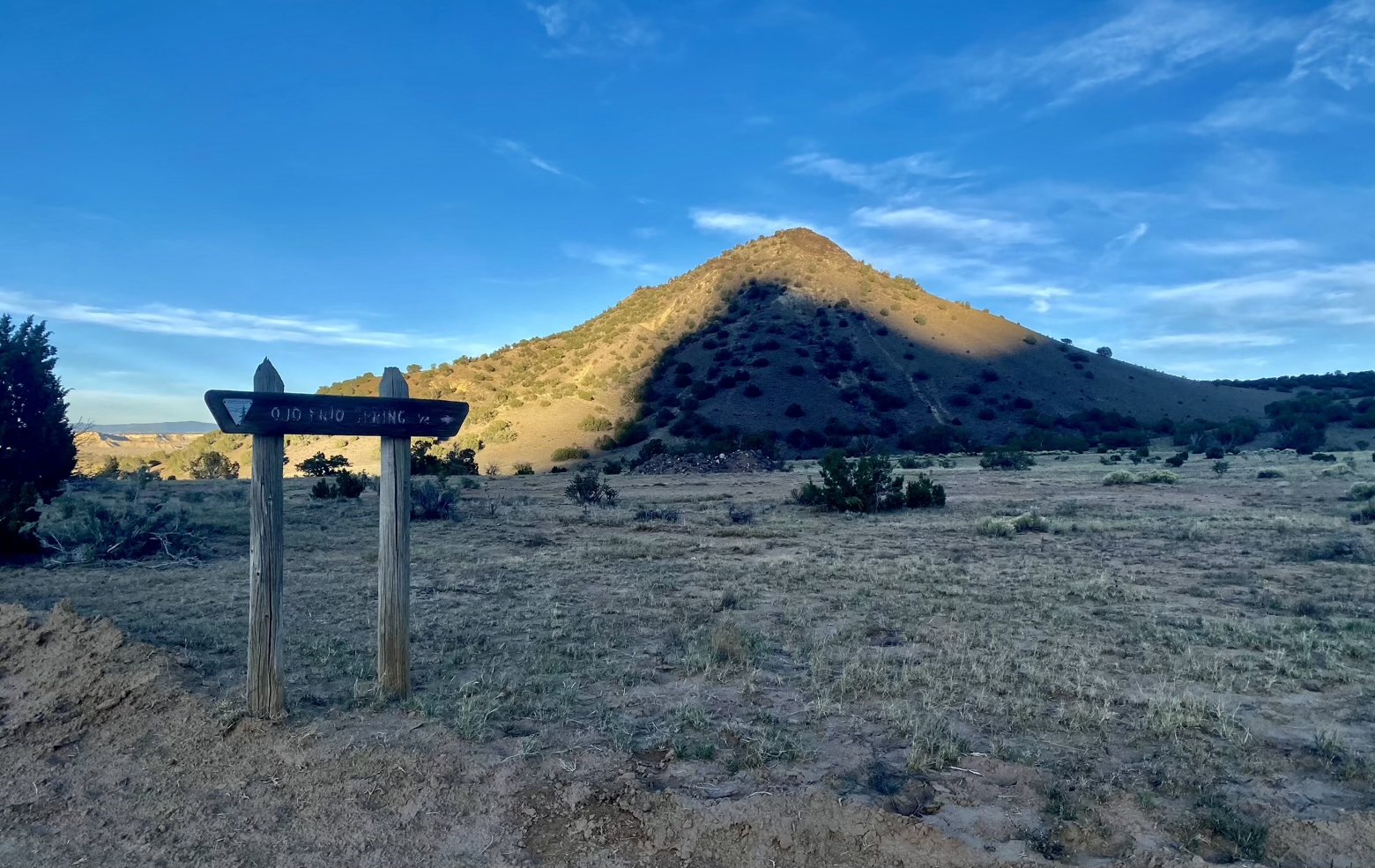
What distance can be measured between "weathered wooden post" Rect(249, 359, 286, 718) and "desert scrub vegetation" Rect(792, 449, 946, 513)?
16.4 meters

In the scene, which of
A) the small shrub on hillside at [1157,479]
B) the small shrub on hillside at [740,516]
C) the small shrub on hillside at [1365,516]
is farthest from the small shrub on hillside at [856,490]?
the small shrub on hillside at [1157,479]

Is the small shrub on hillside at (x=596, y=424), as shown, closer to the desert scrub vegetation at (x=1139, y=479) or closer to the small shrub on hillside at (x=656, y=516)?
the desert scrub vegetation at (x=1139, y=479)

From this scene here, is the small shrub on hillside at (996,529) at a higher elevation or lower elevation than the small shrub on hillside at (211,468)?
lower

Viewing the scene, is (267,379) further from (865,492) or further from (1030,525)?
(865,492)

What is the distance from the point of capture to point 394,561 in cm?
592

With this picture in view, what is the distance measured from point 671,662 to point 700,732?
1737 mm

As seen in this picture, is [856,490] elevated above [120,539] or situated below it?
above

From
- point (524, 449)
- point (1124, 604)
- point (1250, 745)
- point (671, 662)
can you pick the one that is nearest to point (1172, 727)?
point (1250, 745)

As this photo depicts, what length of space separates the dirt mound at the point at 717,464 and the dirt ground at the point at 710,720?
82.2 feet

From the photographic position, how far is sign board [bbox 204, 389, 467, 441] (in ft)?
17.1

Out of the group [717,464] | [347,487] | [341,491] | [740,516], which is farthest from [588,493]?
[717,464]

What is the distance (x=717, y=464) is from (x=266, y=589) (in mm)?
32457

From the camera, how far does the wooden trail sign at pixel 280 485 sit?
17.4 feet

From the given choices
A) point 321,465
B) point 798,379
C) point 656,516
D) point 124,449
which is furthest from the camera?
point 124,449
